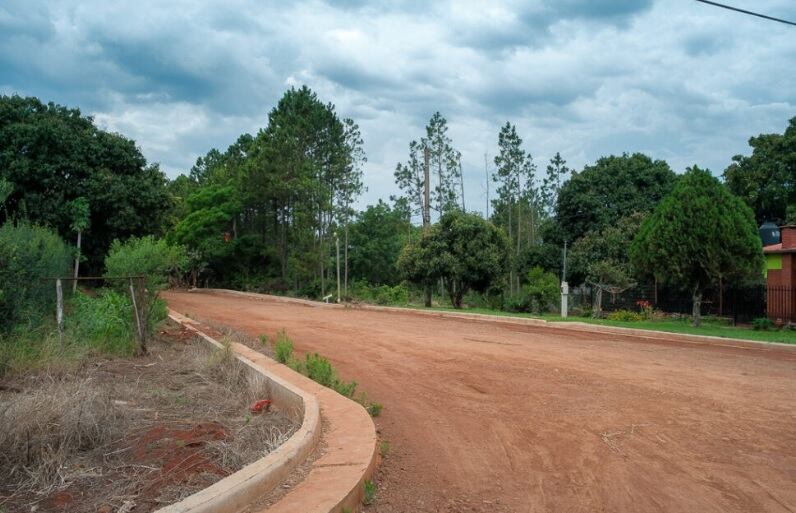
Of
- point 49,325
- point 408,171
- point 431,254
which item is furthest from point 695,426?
point 408,171

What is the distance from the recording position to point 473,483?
18.4ft

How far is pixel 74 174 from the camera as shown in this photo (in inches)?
1128

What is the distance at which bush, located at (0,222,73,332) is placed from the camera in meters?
9.76

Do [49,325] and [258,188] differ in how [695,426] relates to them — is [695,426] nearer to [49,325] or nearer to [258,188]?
[49,325]

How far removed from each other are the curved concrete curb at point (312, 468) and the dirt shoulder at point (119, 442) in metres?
0.31

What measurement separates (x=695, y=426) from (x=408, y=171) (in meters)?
41.9

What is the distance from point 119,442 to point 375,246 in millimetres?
52386

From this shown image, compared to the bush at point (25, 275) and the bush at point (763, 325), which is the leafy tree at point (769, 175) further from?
the bush at point (25, 275)

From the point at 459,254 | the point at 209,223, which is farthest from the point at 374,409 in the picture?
the point at 209,223

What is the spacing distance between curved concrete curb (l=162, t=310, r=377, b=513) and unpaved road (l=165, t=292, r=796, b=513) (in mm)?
336

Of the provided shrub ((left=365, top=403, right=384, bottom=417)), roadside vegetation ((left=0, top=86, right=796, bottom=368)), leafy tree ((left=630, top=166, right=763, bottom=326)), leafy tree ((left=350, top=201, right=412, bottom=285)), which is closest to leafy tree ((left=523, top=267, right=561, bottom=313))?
roadside vegetation ((left=0, top=86, right=796, bottom=368))

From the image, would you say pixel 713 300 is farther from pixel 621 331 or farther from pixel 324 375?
pixel 324 375

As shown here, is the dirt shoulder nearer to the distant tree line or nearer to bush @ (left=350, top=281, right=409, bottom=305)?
the distant tree line

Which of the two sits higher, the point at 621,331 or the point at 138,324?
the point at 138,324
